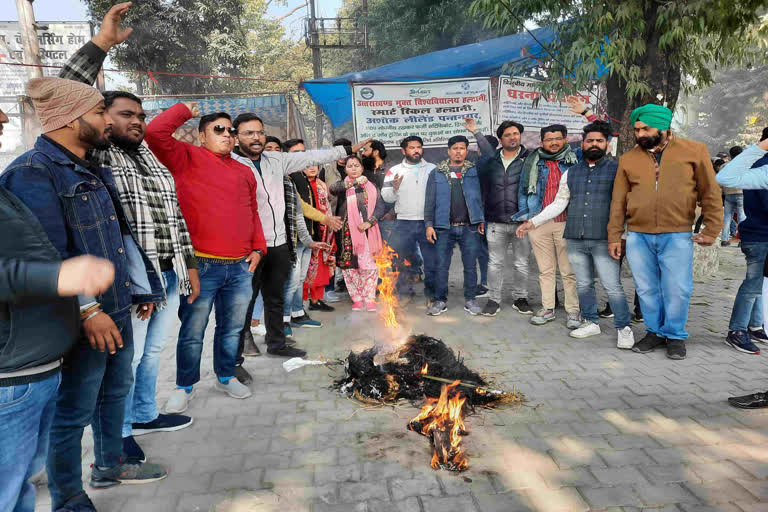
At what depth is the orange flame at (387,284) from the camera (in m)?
6.27

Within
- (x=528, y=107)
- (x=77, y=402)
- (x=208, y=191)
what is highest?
(x=528, y=107)

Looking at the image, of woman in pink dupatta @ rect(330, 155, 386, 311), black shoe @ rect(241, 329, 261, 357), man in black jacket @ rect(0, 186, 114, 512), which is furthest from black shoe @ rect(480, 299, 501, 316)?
man in black jacket @ rect(0, 186, 114, 512)

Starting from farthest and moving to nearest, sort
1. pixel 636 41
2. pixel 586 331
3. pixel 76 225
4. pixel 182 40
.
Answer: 1. pixel 182 40
2. pixel 636 41
3. pixel 586 331
4. pixel 76 225

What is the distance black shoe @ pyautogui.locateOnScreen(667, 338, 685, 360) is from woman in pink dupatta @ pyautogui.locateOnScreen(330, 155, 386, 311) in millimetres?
3795

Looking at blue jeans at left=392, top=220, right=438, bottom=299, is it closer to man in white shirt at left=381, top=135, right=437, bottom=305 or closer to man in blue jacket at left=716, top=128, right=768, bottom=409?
man in white shirt at left=381, top=135, right=437, bottom=305

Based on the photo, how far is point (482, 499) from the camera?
2684 mm

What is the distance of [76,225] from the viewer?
2232mm

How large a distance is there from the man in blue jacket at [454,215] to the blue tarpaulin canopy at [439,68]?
3445mm

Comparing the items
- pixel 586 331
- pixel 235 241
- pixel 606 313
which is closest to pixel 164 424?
pixel 235 241

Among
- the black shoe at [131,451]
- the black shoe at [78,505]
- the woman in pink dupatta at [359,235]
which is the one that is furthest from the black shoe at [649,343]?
the black shoe at [78,505]

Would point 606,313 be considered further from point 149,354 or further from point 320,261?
point 149,354

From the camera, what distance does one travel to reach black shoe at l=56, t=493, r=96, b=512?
2443mm

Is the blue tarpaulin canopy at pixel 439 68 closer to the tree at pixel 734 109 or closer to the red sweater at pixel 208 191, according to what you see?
the red sweater at pixel 208 191

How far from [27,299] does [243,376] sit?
299cm
